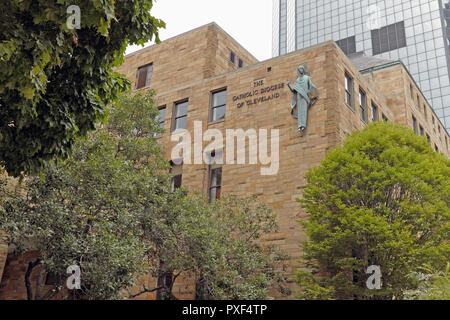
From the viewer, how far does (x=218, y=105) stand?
79.8ft

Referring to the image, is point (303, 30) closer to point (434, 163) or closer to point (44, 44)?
point (434, 163)

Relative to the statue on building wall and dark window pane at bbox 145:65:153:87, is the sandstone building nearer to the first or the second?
dark window pane at bbox 145:65:153:87

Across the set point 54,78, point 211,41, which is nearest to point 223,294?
point 54,78

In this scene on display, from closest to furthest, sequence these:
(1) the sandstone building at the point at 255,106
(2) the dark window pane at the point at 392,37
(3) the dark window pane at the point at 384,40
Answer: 1. (1) the sandstone building at the point at 255,106
2. (2) the dark window pane at the point at 392,37
3. (3) the dark window pane at the point at 384,40

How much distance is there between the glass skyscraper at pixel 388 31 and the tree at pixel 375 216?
3018 inches

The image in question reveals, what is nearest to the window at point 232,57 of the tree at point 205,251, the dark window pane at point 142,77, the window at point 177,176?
the dark window pane at point 142,77

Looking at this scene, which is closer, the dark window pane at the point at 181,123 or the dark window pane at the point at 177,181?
the dark window pane at the point at 177,181

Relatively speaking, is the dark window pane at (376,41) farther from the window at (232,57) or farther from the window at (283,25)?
the window at (232,57)

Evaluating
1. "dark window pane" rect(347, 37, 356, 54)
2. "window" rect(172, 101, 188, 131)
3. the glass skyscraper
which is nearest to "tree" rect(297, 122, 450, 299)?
"window" rect(172, 101, 188, 131)

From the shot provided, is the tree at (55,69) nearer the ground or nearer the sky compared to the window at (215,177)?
nearer the ground

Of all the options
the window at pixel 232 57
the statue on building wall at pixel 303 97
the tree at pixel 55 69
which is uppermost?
the window at pixel 232 57

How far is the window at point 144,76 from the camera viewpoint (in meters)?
29.7

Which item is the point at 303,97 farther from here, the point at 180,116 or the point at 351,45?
the point at 351,45

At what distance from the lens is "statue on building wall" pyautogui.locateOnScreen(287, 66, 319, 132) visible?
20078mm
